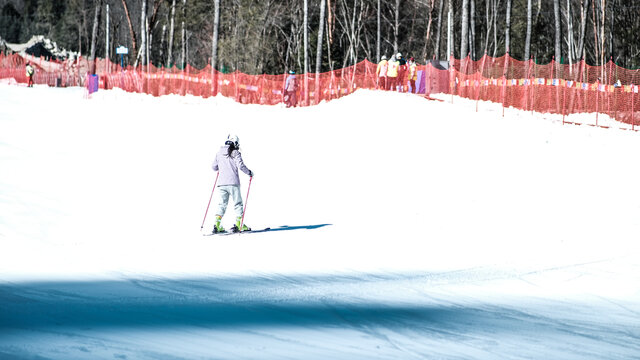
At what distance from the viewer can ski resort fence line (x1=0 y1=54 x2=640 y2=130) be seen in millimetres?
25672

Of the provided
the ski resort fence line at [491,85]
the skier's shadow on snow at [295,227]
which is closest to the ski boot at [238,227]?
the skier's shadow on snow at [295,227]

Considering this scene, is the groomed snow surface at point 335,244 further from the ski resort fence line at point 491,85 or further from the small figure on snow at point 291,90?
the small figure on snow at point 291,90

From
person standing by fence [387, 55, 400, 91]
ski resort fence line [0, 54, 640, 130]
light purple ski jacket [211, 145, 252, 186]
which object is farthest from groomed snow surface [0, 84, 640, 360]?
person standing by fence [387, 55, 400, 91]

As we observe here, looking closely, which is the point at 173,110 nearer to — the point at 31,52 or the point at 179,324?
the point at 179,324

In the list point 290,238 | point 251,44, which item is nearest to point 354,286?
point 290,238

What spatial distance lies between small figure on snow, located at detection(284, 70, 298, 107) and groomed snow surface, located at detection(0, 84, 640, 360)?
26.7 feet

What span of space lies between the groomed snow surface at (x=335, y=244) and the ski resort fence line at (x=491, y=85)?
3.53ft

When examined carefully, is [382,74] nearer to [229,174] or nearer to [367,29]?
[229,174]

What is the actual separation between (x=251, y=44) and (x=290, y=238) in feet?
164

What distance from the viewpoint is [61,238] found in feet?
38.0

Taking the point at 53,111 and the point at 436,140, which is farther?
the point at 53,111

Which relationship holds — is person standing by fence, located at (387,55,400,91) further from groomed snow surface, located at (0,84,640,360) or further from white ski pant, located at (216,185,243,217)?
white ski pant, located at (216,185,243,217)

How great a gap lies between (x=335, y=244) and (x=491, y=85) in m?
18.4

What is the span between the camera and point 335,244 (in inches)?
450
